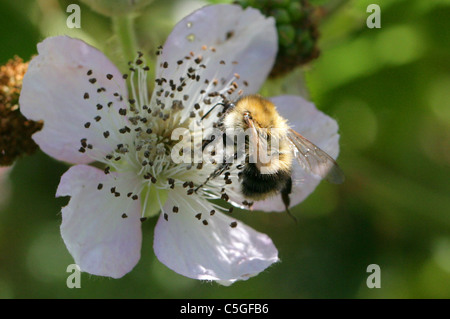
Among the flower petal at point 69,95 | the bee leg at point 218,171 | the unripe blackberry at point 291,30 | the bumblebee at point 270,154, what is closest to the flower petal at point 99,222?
the flower petal at point 69,95

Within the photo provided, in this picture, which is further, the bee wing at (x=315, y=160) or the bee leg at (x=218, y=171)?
the bee leg at (x=218, y=171)

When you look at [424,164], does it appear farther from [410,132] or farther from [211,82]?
[211,82]

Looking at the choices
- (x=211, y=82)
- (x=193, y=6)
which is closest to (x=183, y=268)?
(x=211, y=82)

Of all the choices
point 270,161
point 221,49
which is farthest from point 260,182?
point 221,49

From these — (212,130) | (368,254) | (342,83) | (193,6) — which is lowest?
(368,254)

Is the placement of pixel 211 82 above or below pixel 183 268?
above

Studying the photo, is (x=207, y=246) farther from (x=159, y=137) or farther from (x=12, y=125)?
(x=12, y=125)

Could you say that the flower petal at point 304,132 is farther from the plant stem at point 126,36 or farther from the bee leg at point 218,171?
the plant stem at point 126,36
